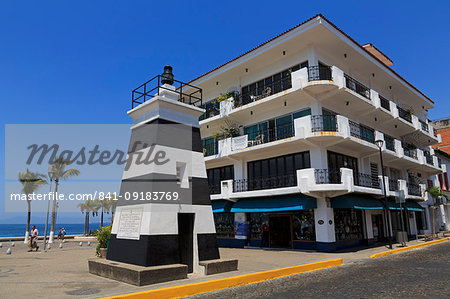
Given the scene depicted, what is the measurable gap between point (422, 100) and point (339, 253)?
→ 2462 cm

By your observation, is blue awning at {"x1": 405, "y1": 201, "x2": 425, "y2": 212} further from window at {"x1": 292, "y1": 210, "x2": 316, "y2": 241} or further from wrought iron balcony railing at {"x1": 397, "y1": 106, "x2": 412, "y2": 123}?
window at {"x1": 292, "y1": 210, "x2": 316, "y2": 241}

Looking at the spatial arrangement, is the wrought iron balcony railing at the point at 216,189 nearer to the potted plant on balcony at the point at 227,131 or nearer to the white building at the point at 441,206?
the potted plant on balcony at the point at 227,131

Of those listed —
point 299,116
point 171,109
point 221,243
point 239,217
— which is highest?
point 299,116

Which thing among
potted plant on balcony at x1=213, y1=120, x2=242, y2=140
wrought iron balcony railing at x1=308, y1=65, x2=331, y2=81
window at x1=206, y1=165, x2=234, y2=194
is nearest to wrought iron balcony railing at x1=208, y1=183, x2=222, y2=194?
window at x1=206, y1=165, x2=234, y2=194

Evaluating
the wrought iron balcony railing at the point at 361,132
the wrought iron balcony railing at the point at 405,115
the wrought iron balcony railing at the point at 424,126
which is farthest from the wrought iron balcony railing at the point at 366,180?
the wrought iron balcony railing at the point at 424,126

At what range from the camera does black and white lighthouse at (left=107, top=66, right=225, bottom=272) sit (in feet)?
35.0

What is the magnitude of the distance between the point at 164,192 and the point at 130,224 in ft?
5.87

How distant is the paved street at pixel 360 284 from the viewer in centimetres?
867

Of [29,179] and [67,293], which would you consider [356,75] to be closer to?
[67,293]

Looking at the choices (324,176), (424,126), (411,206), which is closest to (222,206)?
(324,176)

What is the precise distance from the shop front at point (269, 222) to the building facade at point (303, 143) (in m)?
0.07

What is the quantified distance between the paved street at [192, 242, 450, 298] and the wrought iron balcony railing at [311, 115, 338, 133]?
896 centimetres

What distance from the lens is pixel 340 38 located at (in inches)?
813

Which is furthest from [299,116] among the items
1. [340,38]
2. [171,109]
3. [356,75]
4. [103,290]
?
[103,290]
